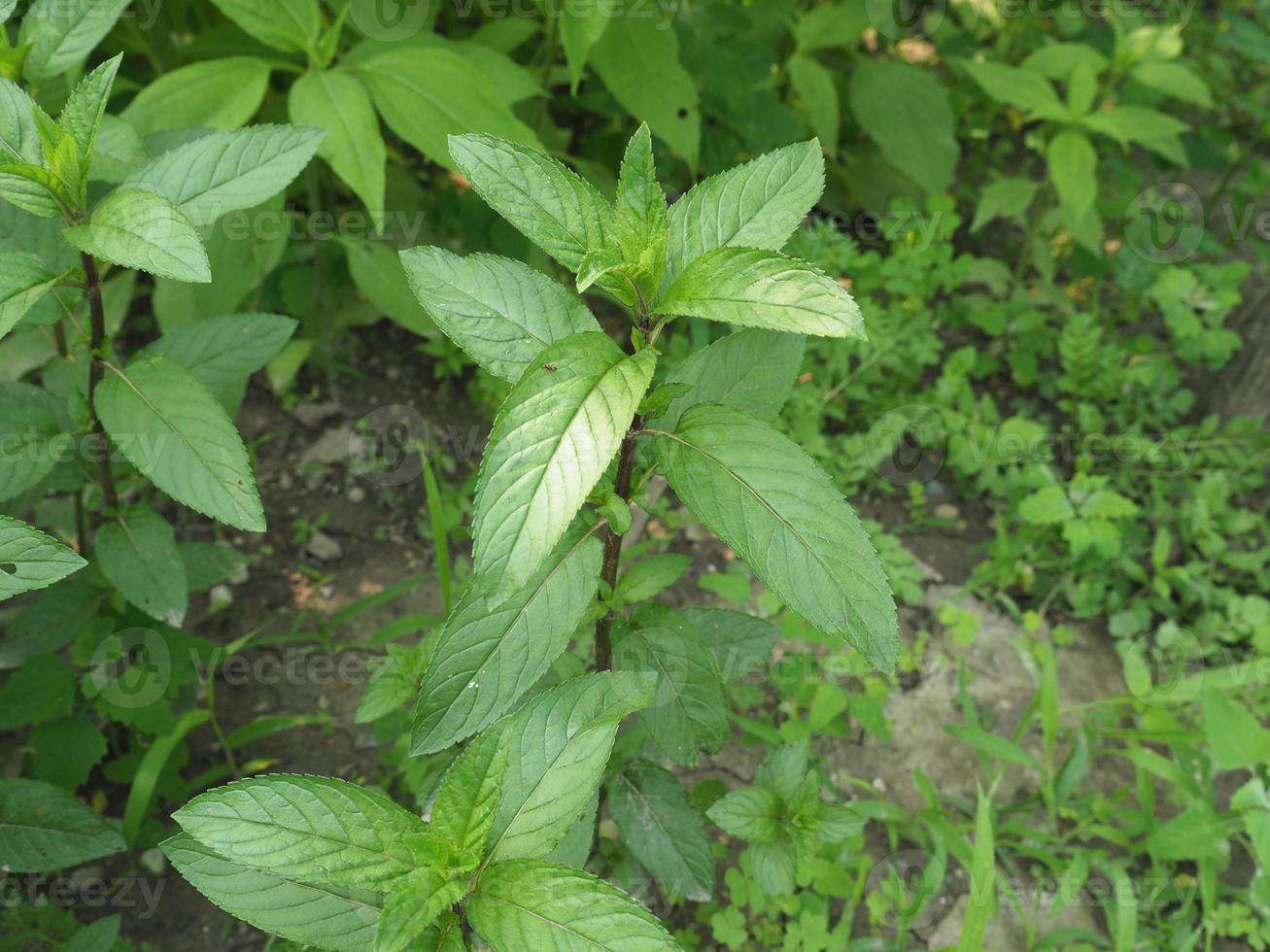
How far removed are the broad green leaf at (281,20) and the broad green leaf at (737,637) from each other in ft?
5.71

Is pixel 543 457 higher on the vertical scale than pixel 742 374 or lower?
higher

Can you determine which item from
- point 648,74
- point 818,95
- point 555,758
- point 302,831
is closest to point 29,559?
point 302,831

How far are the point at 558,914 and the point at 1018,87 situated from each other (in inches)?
132

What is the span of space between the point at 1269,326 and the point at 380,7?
325cm

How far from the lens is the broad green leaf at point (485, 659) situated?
1.45m

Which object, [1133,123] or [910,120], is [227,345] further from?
[1133,123]

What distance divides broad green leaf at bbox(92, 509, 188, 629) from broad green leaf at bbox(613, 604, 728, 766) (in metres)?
0.94

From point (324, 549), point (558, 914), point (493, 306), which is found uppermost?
point (493, 306)

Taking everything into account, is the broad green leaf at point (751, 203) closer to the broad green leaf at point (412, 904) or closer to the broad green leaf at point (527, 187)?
the broad green leaf at point (527, 187)

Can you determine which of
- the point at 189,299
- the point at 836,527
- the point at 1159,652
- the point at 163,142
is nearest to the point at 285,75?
the point at 189,299

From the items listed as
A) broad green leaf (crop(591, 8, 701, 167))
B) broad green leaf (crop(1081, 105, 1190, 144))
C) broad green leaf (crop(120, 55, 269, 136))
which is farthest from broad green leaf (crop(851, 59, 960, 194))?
broad green leaf (crop(120, 55, 269, 136))

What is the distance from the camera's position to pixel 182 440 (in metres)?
1.75

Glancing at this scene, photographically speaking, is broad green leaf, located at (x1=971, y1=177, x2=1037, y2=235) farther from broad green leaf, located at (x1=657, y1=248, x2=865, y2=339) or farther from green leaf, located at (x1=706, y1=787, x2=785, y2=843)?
broad green leaf, located at (x1=657, y1=248, x2=865, y2=339)

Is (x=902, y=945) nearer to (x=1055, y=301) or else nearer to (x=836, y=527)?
(x=836, y=527)
